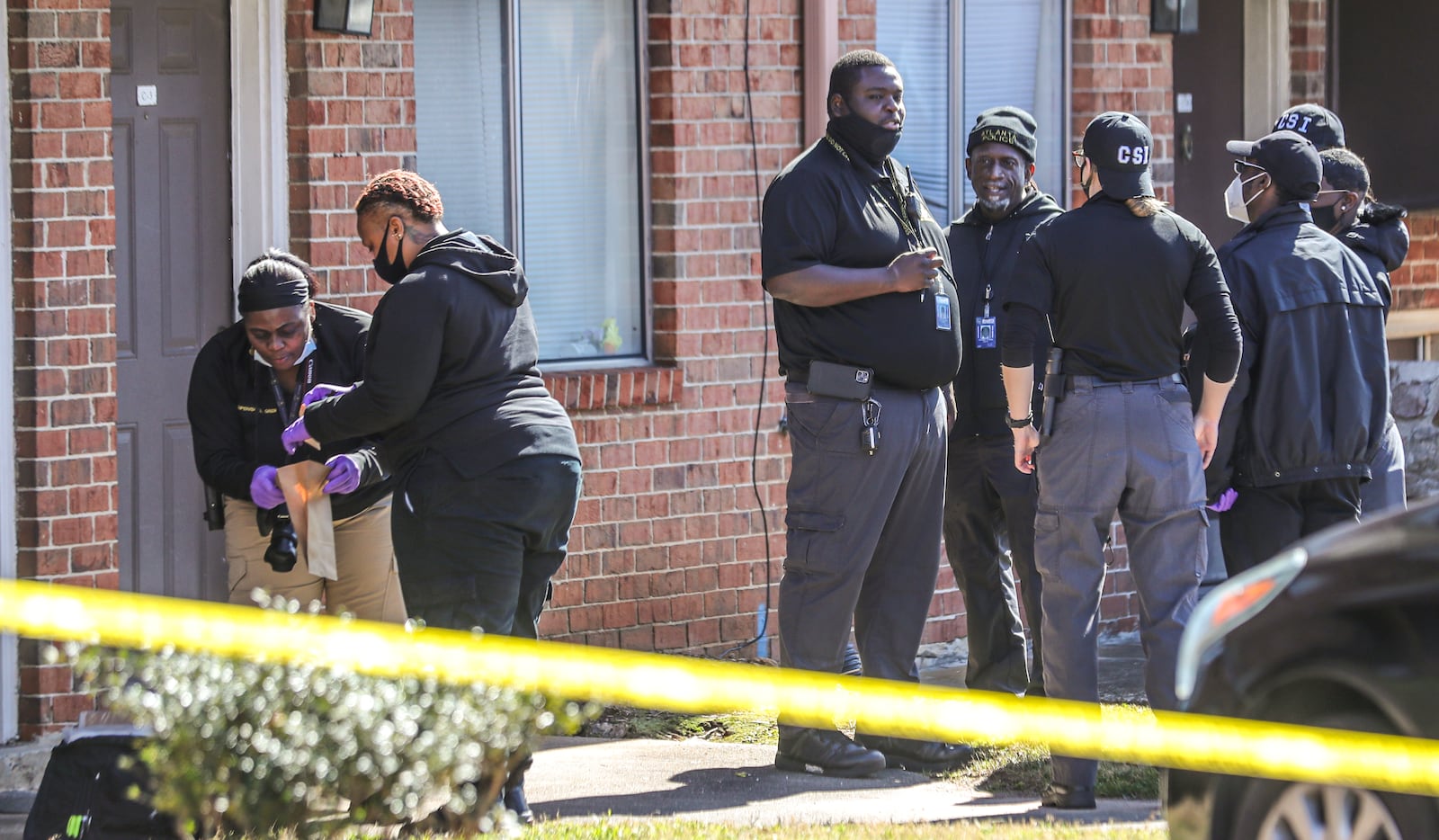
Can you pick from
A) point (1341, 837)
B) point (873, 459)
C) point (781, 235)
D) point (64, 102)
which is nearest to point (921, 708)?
point (873, 459)

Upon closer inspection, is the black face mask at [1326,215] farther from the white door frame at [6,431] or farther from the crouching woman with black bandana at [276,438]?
the white door frame at [6,431]

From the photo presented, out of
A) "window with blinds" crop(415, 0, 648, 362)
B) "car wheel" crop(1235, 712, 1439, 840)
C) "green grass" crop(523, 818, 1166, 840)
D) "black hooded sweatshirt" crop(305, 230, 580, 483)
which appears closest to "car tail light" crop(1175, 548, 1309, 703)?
"car wheel" crop(1235, 712, 1439, 840)

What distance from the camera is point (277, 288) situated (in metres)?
6.27

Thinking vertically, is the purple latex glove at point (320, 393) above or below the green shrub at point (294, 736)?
above

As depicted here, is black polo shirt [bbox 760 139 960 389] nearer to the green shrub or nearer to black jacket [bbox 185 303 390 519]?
black jacket [bbox 185 303 390 519]

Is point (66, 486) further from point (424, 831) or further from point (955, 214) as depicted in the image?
point (955, 214)

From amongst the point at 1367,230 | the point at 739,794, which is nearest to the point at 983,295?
the point at 1367,230

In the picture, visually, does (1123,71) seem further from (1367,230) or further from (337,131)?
(337,131)

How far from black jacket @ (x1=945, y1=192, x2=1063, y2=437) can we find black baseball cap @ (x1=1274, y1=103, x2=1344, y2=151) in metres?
1.25

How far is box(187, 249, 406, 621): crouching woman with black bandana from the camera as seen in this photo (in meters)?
6.26

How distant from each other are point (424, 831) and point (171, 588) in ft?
9.03

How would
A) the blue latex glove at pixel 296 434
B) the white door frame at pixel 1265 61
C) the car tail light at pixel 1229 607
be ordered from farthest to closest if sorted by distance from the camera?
the white door frame at pixel 1265 61
the blue latex glove at pixel 296 434
the car tail light at pixel 1229 607

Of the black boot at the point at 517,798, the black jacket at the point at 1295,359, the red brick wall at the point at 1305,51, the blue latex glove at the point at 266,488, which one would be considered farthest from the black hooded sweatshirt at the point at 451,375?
the red brick wall at the point at 1305,51

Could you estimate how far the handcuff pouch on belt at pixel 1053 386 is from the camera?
244 inches
